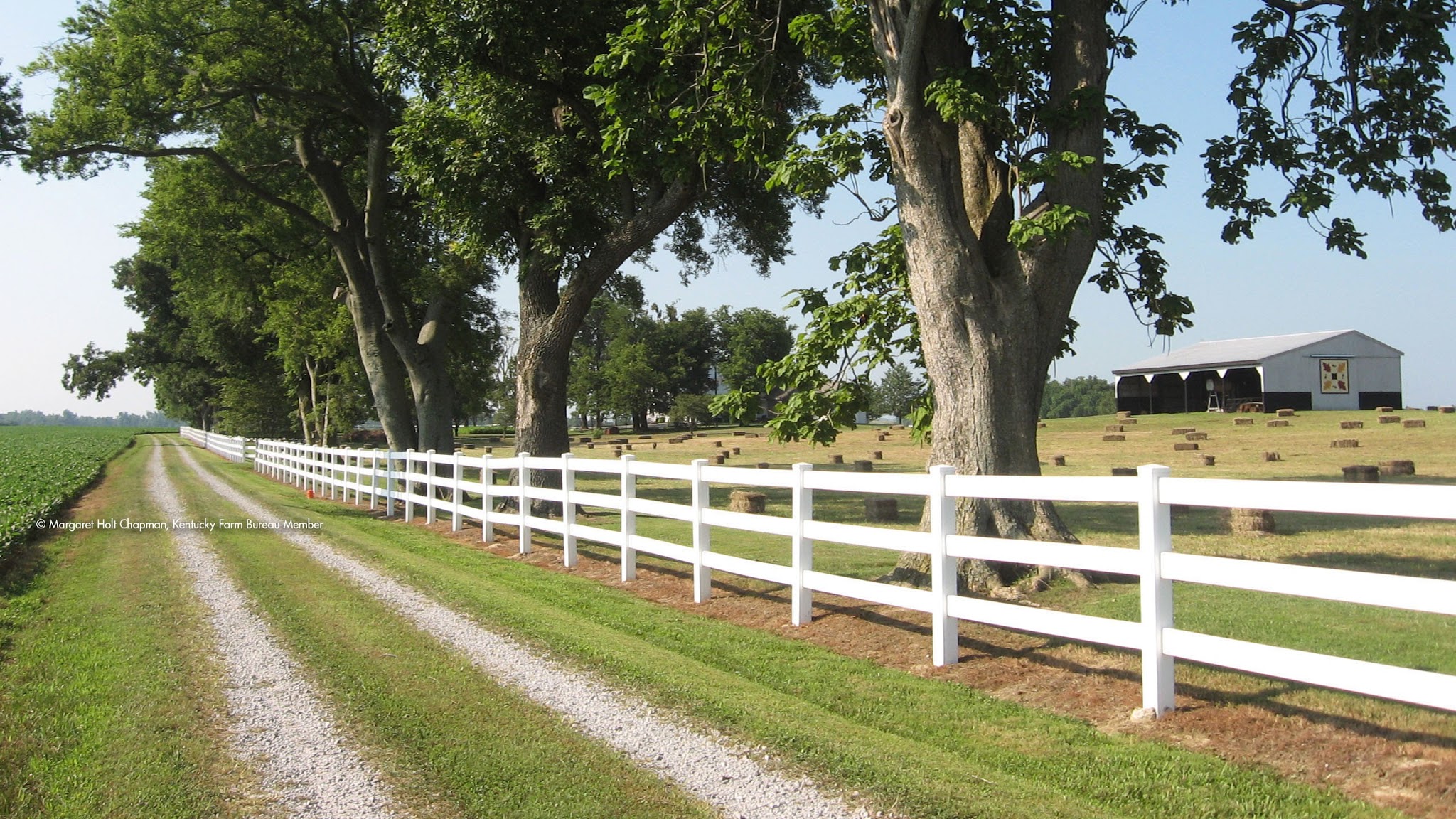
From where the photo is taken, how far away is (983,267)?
9.55 m

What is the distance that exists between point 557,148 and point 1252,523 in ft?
37.6

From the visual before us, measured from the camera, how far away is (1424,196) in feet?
38.4

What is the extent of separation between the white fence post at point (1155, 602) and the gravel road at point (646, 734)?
2061mm

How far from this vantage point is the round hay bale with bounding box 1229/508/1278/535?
13.4 meters

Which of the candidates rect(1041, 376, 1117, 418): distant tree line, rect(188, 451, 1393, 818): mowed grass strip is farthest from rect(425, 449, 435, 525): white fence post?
rect(1041, 376, 1117, 418): distant tree line

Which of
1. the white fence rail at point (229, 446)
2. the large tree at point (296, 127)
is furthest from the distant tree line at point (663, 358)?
the large tree at point (296, 127)

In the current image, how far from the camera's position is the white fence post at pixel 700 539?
9909 mm

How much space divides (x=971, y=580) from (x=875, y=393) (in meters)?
3.38

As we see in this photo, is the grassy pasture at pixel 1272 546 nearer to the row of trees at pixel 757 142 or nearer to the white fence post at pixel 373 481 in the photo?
the row of trees at pixel 757 142

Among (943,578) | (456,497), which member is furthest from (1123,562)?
(456,497)

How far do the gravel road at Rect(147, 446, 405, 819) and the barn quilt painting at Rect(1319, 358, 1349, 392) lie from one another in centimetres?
5131

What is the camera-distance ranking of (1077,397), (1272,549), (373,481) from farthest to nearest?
(1077,397) < (373,481) < (1272,549)

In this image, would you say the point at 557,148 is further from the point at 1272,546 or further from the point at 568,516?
the point at 1272,546

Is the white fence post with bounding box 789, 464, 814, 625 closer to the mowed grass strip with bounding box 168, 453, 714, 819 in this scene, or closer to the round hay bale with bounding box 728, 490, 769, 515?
the mowed grass strip with bounding box 168, 453, 714, 819
